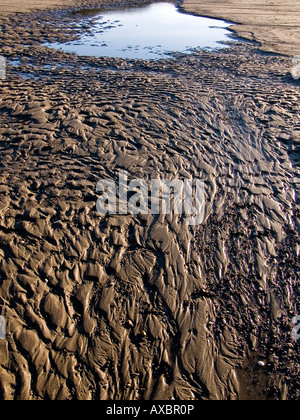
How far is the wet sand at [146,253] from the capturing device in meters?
3.09

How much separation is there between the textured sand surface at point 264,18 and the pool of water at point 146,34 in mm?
875

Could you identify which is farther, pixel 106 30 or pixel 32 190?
pixel 106 30

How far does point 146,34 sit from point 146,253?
41.8 feet

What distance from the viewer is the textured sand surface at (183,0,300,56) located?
39.0 feet

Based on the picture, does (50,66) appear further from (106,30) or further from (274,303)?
(274,303)

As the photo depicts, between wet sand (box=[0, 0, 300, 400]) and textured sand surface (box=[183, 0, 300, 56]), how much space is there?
5.74m

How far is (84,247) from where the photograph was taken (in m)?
4.14

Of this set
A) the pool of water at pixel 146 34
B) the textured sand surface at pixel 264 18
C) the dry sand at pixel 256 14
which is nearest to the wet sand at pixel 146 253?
the pool of water at pixel 146 34
